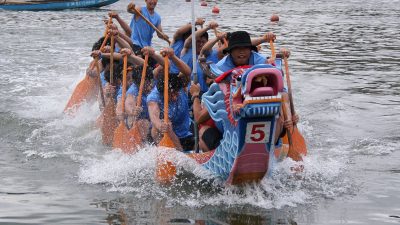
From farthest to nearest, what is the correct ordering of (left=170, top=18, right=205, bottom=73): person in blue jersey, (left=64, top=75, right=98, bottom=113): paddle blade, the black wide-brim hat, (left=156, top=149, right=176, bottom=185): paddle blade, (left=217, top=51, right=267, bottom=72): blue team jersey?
(left=64, top=75, right=98, bottom=113): paddle blade → (left=170, top=18, right=205, bottom=73): person in blue jersey → (left=156, top=149, right=176, bottom=185): paddle blade → (left=217, top=51, right=267, bottom=72): blue team jersey → the black wide-brim hat

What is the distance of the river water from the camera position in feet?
22.6

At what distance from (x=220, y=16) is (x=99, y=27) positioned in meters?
6.47

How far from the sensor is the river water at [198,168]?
689 cm

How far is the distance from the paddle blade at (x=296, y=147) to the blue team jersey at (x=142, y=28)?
488 centimetres

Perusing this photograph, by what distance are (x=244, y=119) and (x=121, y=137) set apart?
9.98ft

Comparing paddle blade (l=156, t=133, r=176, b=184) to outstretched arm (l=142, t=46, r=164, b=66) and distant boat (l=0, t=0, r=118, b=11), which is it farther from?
distant boat (l=0, t=0, r=118, b=11)

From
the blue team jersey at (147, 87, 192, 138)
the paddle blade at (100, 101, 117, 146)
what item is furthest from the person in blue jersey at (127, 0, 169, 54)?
the blue team jersey at (147, 87, 192, 138)

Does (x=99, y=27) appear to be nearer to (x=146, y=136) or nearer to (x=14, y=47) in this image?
(x=14, y=47)

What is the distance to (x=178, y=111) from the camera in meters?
8.73

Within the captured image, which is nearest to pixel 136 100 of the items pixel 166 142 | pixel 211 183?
pixel 166 142

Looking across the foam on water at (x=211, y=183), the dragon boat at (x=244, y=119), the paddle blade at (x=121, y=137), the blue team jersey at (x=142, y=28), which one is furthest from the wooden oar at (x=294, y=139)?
the blue team jersey at (x=142, y=28)

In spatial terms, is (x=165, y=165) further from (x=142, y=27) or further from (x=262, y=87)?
(x=142, y=27)

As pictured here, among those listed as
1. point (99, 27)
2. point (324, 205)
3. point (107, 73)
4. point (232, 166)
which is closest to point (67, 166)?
point (107, 73)

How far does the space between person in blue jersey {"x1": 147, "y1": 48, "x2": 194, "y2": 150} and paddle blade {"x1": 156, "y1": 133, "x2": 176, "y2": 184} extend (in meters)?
0.26
